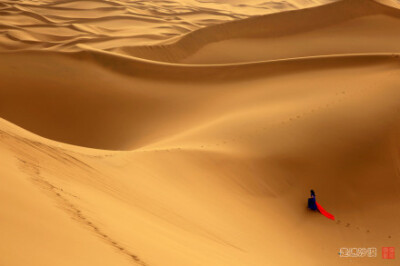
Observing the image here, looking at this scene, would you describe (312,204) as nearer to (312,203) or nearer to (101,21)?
(312,203)

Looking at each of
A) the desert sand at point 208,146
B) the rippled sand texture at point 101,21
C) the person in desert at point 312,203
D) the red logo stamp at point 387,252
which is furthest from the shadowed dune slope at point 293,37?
the red logo stamp at point 387,252

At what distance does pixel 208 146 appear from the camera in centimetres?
784

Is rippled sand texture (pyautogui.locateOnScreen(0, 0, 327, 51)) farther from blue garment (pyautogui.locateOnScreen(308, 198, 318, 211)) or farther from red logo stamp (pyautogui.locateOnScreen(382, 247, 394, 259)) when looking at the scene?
red logo stamp (pyautogui.locateOnScreen(382, 247, 394, 259))

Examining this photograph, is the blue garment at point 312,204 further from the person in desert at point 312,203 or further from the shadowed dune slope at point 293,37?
the shadowed dune slope at point 293,37

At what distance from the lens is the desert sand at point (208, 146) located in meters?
4.14

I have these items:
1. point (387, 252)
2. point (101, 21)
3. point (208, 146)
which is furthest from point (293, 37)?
point (387, 252)

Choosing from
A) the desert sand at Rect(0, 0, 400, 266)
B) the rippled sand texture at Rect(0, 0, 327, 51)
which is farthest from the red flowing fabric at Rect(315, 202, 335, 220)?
the rippled sand texture at Rect(0, 0, 327, 51)

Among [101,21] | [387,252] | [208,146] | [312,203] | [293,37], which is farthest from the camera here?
[101,21]

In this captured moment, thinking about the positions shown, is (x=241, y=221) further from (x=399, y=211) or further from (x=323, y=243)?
(x=399, y=211)

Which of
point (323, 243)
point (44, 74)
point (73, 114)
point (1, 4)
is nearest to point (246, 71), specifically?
point (73, 114)

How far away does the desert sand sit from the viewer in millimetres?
4141

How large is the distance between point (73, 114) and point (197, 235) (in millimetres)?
7090

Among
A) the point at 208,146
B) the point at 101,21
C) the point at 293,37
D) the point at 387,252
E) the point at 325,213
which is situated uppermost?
the point at 101,21

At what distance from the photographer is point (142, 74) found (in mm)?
12742
